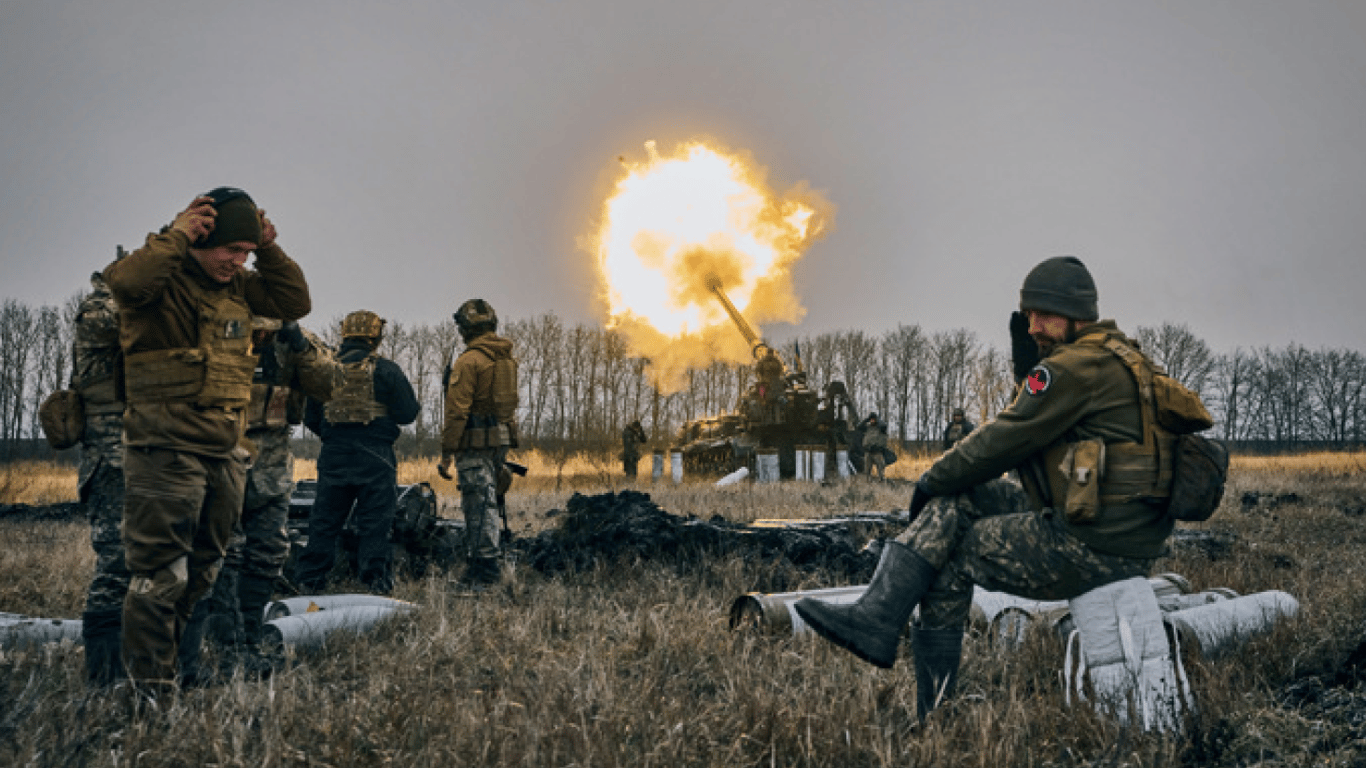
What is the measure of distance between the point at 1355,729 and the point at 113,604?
479 cm

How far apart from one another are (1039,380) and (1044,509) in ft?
1.60

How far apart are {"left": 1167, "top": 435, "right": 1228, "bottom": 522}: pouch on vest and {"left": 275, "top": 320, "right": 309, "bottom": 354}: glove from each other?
4.08 m

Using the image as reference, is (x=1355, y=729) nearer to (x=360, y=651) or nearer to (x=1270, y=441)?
(x=360, y=651)

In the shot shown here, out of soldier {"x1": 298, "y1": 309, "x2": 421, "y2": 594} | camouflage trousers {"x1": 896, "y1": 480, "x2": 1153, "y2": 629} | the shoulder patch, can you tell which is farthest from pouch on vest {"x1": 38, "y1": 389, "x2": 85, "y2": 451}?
the shoulder patch

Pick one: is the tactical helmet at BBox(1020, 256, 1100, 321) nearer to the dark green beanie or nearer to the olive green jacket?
the olive green jacket

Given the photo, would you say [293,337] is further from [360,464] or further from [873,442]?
[873,442]

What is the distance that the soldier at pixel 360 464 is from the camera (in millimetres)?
7176

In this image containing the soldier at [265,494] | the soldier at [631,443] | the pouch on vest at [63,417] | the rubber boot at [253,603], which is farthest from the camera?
the soldier at [631,443]

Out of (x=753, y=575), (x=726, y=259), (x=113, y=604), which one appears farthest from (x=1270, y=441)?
(x=113, y=604)

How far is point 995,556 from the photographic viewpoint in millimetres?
3391

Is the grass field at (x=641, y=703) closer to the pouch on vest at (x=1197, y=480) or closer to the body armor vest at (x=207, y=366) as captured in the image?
the pouch on vest at (x=1197, y=480)

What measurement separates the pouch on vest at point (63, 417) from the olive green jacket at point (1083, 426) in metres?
4.13

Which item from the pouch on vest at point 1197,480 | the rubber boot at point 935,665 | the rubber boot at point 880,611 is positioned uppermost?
the pouch on vest at point 1197,480

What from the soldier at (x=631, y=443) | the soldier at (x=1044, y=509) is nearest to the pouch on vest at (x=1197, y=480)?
Result: the soldier at (x=1044, y=509)
